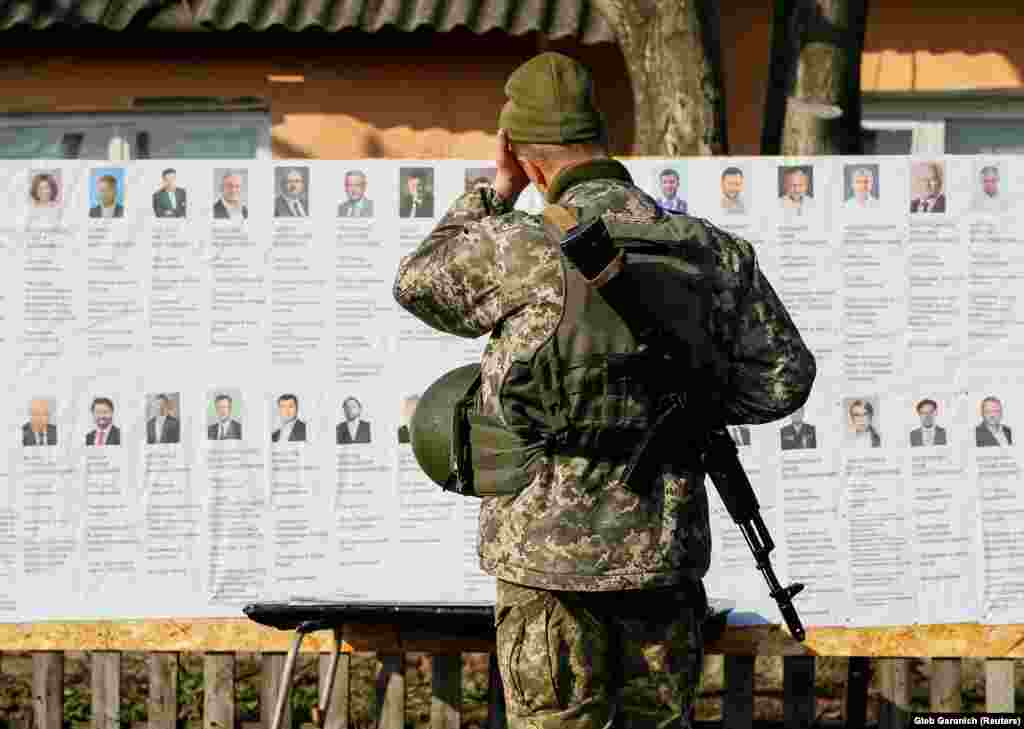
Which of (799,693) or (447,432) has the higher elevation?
(447,432)

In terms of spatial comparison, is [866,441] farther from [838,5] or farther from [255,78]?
[255,78]

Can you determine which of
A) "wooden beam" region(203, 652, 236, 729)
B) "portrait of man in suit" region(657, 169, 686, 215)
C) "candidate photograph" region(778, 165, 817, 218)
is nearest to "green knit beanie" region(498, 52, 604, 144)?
"portrait of man in suit" region(657, 169, 686, 215)

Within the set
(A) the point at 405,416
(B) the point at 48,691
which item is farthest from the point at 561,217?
(B) the point at 48,691

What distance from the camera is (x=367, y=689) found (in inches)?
344

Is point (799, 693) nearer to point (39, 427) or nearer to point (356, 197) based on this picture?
point (356, 197)

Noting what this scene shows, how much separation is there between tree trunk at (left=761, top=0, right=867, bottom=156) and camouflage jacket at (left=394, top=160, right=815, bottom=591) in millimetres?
2947

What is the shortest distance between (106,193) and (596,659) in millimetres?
2934

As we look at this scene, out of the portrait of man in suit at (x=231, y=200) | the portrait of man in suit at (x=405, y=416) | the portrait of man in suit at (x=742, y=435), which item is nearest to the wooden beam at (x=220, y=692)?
the portrait of man in suit at (x=405, y=416)

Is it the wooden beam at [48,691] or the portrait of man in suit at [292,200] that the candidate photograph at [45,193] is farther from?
the wooden beam at [48,691]

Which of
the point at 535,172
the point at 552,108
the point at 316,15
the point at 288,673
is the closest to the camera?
the point at 552,108

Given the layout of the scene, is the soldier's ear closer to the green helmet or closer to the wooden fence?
the green helmet

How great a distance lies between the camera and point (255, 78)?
9.27m

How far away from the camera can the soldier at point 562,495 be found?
4000 mm

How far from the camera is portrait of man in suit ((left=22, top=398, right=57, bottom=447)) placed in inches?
241
